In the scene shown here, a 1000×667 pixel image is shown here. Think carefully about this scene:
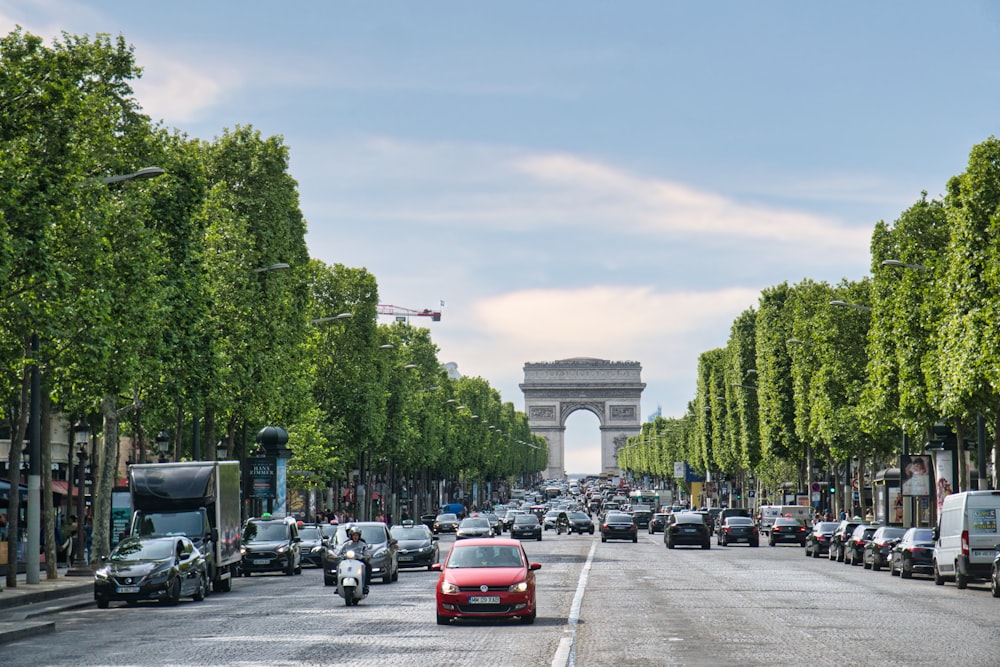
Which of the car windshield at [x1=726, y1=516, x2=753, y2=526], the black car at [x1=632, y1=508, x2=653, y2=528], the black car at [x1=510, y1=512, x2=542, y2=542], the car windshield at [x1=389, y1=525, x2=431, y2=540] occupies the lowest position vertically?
the black car at [x1=632, y1=508, x2=653, y2=528]

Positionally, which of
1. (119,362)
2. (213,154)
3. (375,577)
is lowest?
(375,577)

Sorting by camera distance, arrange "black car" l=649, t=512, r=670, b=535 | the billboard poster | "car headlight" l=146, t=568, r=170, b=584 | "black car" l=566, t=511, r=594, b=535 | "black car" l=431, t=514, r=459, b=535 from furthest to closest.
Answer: "black car" l=649, t=512, r=670, b=535
"black car" l=566, t=511, r=594, b=535
"black car" l=431, t=514, r=459, b=535
the billboard poster
"car headlight" l=146, t=568, r=170, b=584

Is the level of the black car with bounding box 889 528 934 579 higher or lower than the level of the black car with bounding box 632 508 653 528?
higher

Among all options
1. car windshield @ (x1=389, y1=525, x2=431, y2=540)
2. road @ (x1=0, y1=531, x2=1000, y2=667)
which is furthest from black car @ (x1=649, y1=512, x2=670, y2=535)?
road @ (x1=0, y1=531, x2=1000, y2=667)

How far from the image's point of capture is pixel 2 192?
94.3ft

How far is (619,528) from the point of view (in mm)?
80188

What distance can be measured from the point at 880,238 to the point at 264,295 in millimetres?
25675

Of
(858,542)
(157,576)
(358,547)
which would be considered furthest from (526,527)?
(157,576)

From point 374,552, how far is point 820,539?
87.8ft

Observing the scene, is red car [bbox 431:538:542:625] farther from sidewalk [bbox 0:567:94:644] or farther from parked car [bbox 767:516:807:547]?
parked car [bbox 767:516:807:547]

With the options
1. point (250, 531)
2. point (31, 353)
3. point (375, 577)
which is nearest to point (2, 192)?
point (31, 353)

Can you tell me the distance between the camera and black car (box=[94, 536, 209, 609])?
1256 inches

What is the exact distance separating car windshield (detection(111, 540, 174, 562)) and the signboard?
92.8ft

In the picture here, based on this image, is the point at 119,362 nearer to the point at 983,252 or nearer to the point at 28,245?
the point at 28,245
